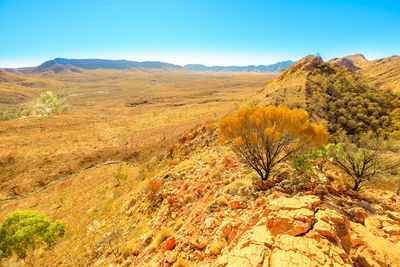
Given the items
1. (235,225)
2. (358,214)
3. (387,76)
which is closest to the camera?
(358,214)

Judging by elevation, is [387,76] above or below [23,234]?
above

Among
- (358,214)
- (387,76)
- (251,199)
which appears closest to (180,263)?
(251,199)

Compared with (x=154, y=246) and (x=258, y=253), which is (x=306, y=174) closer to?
(x=258, y=253)

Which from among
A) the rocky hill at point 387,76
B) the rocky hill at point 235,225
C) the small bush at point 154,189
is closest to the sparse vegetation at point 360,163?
the rocky hill at point 235,225

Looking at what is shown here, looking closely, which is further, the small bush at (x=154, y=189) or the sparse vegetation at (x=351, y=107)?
the sparse vegetation at (x=351, y=107)

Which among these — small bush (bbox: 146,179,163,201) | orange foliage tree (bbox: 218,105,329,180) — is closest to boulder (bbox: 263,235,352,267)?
orange foliage tree (bbox: 218,105,329,180)

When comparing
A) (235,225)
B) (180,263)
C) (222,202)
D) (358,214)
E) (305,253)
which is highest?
(305,253)

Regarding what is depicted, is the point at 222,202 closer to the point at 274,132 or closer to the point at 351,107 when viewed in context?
the point at 274,132

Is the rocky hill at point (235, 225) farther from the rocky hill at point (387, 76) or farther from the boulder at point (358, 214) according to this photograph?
the rocky hill at point (387, 76)

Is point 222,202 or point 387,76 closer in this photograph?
point 222,202

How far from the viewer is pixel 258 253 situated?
4312mm

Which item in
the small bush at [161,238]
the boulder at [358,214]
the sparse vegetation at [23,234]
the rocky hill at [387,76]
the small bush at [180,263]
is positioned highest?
the rocky hill at [387,76]

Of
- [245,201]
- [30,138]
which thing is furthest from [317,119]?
[30,138]

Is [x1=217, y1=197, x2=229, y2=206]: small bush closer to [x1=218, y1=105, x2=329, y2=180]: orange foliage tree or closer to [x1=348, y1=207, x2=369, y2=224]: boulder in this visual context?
[x1=218, y1=105, x2=329, y2=180]: orange foliage tree
